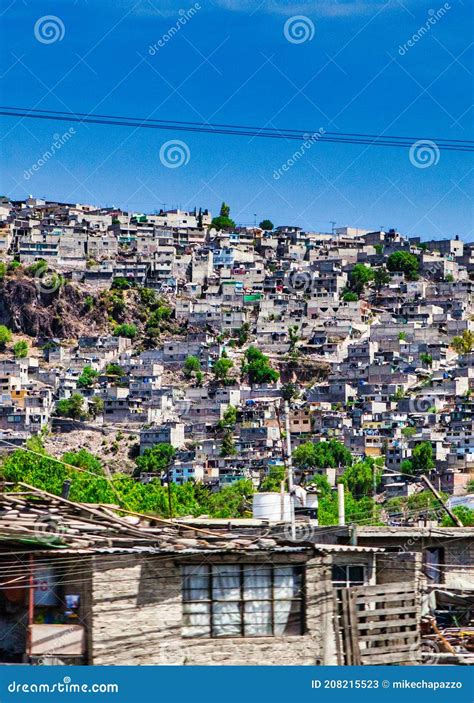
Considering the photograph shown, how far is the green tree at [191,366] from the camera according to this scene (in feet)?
318

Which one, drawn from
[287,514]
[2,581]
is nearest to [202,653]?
[2,581]

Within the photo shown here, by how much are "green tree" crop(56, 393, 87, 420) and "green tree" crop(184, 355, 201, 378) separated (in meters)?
9.54

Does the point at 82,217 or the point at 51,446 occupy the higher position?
the point at 82,217

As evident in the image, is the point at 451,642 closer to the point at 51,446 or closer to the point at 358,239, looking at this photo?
the point at 51,446

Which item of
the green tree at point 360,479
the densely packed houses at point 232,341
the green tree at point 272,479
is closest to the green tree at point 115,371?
the densely packed houses at point 232,341

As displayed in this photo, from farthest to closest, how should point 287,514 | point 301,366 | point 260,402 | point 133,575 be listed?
1. point 301,366
2. point 260,402
3. point 287,514
4. point 133,575

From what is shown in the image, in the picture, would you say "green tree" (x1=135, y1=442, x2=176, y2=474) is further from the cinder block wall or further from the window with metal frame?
the cinder block wall

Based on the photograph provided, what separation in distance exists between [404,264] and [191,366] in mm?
24552

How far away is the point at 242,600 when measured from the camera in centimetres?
1234

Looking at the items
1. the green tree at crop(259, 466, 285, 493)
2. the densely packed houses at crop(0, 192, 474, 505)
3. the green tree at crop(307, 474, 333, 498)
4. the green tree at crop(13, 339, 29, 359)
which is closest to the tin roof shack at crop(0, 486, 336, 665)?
the green tree at crop(259, 466, 285, 493)

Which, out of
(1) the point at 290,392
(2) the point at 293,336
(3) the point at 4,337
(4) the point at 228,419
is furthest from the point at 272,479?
(3) the point at 4,337

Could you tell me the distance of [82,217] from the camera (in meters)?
121

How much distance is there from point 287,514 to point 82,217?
107m

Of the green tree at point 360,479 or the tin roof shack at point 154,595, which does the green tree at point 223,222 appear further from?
the tin roof shack at point 154,595
